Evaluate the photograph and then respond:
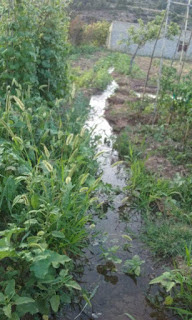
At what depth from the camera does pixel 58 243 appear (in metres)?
2.91

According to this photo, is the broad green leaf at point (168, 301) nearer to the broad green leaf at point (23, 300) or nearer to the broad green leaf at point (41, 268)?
the broad green leaf at point (41, 268)

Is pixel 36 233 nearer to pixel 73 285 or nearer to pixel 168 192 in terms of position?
pixel 73 285

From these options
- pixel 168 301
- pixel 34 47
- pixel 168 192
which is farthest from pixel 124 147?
pixel 168 301

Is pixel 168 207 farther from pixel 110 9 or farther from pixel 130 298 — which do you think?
pixel 110 9

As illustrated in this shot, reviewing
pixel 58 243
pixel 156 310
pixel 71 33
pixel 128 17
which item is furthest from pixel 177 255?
pixel 128 17

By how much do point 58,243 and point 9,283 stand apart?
69cm

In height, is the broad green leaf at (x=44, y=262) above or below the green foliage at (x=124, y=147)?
above

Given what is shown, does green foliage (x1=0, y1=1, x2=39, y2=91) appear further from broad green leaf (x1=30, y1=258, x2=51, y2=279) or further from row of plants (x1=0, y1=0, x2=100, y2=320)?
broad green leaf (x1=30, y1=258, x2=51, y2=279)

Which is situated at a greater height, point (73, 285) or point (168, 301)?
point (73, 285)

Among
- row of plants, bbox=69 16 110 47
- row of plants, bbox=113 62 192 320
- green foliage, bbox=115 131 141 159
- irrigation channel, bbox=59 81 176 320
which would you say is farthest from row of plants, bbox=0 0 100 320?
row of plants, bbox=69 16 110 47

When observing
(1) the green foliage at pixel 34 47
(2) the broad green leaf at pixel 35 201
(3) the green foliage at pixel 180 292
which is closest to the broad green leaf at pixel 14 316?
(2) the broad green leaf at pixel 35 201

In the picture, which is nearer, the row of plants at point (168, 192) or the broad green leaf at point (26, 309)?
the broad green leaf at point (26, 309)

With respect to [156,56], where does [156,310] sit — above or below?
above

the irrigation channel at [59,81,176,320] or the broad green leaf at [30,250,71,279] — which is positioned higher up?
the broad green leaf at [30,250,71,279]
